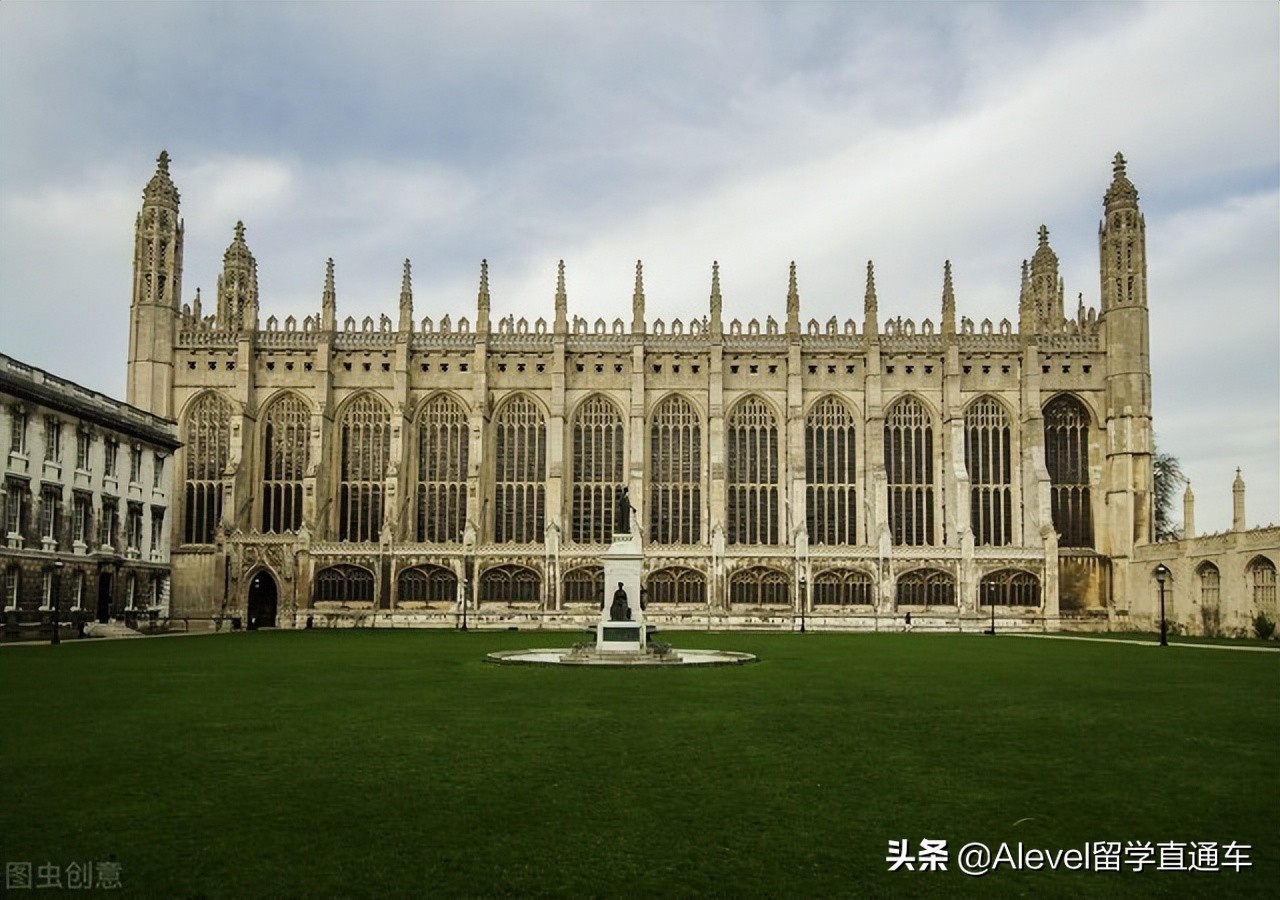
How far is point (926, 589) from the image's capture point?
59.7 m

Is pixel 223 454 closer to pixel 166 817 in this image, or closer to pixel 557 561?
pixel 557 561

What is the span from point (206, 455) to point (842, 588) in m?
34.7

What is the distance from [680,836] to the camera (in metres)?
9.82

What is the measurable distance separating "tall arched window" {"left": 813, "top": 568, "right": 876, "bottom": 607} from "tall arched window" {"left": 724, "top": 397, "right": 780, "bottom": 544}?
14.2 feet

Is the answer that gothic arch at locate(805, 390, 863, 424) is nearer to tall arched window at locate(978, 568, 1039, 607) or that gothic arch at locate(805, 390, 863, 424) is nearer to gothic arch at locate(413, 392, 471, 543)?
tall arched window at locate(978, 568, 1039, 607)

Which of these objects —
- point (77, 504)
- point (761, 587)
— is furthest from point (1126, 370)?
point (77, 504)

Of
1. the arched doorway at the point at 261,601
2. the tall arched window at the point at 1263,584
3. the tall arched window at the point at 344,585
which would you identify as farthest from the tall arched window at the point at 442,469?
the tall arched window at the point at 1263,584

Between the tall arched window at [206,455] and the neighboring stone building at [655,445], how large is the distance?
0.39 ft

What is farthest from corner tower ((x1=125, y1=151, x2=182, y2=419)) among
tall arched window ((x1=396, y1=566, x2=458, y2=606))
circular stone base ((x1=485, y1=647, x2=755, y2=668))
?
circular stone base ((x1=485, y1=647, x2=755, y2=668))

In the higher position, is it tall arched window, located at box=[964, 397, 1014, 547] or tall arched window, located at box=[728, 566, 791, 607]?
tall arched window, located at box=[964, 397, 1014, 547]

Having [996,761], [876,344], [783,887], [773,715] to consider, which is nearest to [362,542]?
[876,344]

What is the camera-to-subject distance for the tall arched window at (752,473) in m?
63.0

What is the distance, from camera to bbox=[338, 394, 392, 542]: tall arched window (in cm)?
6369

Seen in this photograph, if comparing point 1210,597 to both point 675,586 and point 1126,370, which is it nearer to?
point 1126,370
